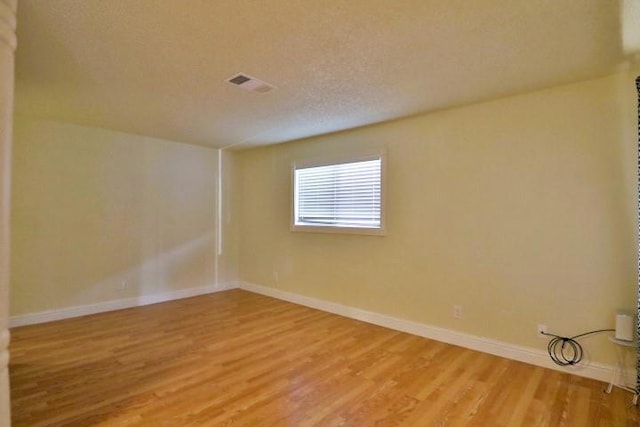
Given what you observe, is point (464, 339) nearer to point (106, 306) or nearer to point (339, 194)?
point (339, 194)

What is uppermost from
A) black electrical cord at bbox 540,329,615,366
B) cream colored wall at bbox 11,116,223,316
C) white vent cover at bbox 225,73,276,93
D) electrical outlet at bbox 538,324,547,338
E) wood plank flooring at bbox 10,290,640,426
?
white vent cover at bbox 225,73,276,93

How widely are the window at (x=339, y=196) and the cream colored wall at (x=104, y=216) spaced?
164 centimetres

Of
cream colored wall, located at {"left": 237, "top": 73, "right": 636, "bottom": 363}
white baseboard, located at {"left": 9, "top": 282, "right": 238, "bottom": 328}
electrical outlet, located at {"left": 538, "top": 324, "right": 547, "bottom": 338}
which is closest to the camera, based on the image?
cream colored wall, located at {"left": 237, "top": 73, "right": 636, "bottom": 363}

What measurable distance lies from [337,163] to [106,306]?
3.59 meters

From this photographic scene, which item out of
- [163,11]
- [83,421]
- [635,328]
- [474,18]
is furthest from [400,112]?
[83,421]

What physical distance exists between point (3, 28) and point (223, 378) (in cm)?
243

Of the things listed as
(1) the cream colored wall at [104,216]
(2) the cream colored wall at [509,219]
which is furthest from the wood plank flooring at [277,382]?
(1) the cream colored wall at [104,216]

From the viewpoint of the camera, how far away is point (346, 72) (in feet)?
8.13

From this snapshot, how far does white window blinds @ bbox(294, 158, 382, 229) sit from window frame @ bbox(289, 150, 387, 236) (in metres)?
0.03

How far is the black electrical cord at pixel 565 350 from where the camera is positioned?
2605 mm

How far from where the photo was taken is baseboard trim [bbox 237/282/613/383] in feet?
8.40

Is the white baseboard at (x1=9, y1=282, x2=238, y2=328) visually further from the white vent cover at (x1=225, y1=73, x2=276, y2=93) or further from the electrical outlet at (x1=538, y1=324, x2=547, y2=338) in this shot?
the electrical outlet at (x1=538, y1=324, x2=547, y2=338)

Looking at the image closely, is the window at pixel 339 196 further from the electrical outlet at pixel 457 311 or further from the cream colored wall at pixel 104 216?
the cream colored wall at pixel 104 216

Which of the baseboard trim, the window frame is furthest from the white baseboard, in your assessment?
the window frame
